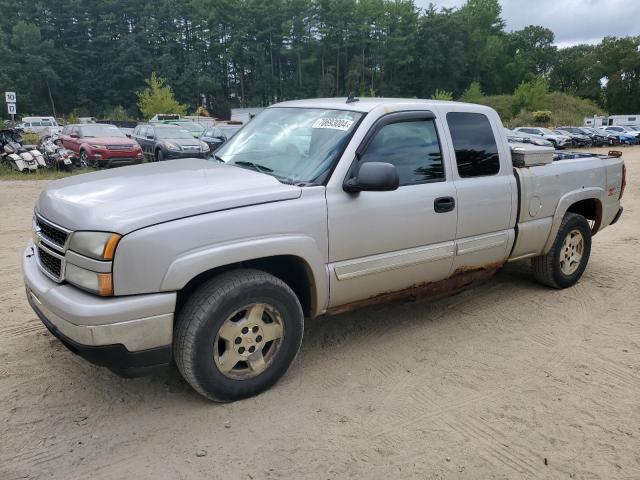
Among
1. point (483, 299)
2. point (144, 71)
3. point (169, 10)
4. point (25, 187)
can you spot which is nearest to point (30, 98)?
point (144, 71)

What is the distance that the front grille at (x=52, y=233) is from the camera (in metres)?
3.05

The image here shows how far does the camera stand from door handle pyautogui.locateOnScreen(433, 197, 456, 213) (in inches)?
158

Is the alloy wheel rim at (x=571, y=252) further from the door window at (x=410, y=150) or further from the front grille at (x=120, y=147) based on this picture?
the front grille at (x=120, y=147)

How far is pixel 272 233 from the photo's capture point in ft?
10.6

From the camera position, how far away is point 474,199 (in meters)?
4.26

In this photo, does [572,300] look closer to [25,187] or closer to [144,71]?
[25,187]

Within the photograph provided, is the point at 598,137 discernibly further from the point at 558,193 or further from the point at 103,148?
the point at 558,193

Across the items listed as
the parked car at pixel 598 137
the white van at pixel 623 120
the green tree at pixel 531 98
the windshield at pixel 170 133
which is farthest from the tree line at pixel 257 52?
the windshield at pixel 170 133

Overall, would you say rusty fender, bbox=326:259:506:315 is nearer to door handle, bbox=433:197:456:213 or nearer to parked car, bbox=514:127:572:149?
door handle, bbox=433:197:456:213

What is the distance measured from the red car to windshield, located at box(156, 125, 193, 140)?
1483mm

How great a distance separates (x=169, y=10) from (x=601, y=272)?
98.6m

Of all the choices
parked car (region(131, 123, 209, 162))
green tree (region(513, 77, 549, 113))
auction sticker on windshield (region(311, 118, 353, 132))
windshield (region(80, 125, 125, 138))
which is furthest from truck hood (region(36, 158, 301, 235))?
green tree (region(513, 77, 549, 113))

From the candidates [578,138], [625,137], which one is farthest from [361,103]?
[625,137]

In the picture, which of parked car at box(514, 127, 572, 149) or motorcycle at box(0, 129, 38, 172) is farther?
parked car at box(514, 127, 572, 149)
